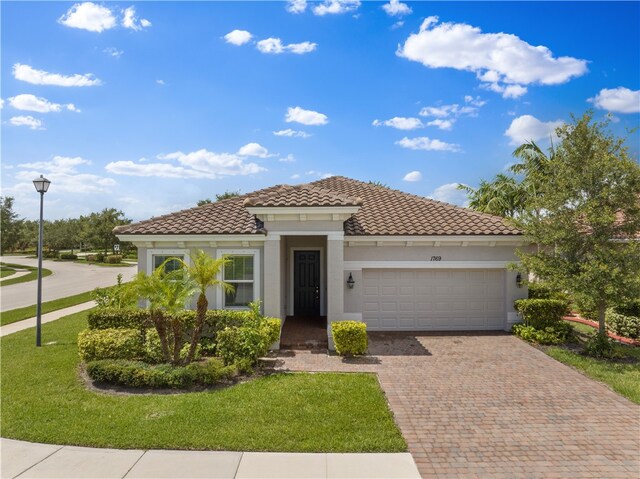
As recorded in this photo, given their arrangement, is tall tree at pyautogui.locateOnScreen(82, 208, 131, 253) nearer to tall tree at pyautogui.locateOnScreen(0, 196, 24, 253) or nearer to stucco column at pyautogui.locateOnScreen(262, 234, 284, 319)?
tall tree at pyautogui.locateOnScreen(0, 196, 24, 253)

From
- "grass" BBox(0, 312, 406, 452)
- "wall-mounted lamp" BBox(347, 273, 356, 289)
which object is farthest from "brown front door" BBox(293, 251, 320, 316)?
"grass" BBox(0, 312, 406, 452)

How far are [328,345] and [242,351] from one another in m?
2.99

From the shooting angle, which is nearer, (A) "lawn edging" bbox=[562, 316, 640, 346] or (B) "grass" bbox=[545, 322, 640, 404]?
(B) "grass" bbox=[545, 322, 640, 404]

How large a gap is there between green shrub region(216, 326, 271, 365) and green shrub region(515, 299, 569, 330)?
339 inches

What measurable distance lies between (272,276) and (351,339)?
300cm

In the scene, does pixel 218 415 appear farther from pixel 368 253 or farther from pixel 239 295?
pixel 368 253

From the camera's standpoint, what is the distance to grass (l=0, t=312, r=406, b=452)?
19.7 ft

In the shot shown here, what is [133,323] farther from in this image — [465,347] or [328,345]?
[465,347]

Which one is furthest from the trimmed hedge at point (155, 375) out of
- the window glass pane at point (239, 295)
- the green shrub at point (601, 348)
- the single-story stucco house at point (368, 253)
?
the green shrub at point (601, 348)

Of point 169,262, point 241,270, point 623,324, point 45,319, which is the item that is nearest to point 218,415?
point 241,270

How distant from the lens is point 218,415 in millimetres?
6820

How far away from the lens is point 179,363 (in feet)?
29.7

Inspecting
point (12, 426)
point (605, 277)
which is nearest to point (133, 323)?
point (12, 426)

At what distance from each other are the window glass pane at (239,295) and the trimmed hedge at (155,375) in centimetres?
370
